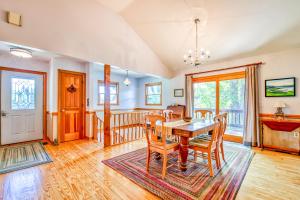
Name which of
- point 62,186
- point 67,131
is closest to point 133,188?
point 62,186

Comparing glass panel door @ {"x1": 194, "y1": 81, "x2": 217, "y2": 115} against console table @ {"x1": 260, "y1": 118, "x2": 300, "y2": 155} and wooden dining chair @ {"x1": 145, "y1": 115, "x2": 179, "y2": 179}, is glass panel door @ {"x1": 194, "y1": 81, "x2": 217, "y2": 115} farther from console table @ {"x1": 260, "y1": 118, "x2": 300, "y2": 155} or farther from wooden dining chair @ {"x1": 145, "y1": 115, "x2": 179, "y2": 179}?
wooden dining chair @ {"x1": 145, "y1": 115, "x2": 179, "y2": 179}

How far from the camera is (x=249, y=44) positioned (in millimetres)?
3629

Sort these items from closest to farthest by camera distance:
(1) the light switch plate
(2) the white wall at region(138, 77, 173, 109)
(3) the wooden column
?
(1) the light switch plate
(3) the wooden column
(2) the white wall at region(138, 77, 173, 109)

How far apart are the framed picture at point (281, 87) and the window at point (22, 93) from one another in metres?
6.60

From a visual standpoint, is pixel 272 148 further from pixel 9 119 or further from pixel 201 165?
pixel 9 119

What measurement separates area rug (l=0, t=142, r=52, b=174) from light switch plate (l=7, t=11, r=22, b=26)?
99.8 inches

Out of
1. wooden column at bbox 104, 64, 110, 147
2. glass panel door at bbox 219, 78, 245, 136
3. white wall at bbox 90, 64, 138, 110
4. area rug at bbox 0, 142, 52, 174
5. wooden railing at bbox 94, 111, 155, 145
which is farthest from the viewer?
white wall at bbox 90, 64, 138, 110

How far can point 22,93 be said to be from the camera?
4027 millimetres

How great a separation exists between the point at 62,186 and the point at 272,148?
183 inches

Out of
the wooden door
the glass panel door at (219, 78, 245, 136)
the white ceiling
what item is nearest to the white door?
the wooden door

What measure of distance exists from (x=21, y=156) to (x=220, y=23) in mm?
5408

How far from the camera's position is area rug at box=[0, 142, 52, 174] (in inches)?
105

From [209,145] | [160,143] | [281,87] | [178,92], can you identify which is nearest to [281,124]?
[281,87]

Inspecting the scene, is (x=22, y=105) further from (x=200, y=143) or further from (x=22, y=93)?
(x=200, y=143)
